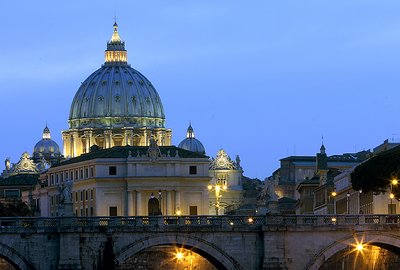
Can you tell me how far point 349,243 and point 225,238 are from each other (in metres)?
6.79

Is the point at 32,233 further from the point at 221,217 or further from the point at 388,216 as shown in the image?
the point at 388,216

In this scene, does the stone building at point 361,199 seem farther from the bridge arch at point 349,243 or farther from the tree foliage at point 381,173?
the bridge arch at point 349,243

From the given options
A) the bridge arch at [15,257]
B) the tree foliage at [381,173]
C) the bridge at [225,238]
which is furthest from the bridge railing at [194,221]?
the tree foliage at [381,173]

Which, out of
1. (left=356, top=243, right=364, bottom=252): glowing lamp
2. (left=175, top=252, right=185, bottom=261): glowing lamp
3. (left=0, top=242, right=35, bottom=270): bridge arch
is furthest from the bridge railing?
(left=175, top=252, right=185, bottom=261): glowing lamp

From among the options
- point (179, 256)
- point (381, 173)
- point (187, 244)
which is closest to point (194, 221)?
point (187, 244)

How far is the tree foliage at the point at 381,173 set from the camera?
128m

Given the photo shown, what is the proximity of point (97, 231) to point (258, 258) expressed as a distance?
29.4 ft

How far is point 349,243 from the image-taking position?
117062mm

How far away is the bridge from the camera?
11581 centimetres

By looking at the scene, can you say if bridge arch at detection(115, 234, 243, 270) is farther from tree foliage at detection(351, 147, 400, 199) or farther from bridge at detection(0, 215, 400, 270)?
tree foliage at detection(351, 147, 400, 199)

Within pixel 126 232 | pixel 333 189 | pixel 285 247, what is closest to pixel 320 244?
pixel 285 247

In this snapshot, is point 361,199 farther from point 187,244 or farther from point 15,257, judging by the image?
point 15,257

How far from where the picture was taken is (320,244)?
4594 inches

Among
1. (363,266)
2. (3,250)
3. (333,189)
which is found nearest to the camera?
(3,250)
